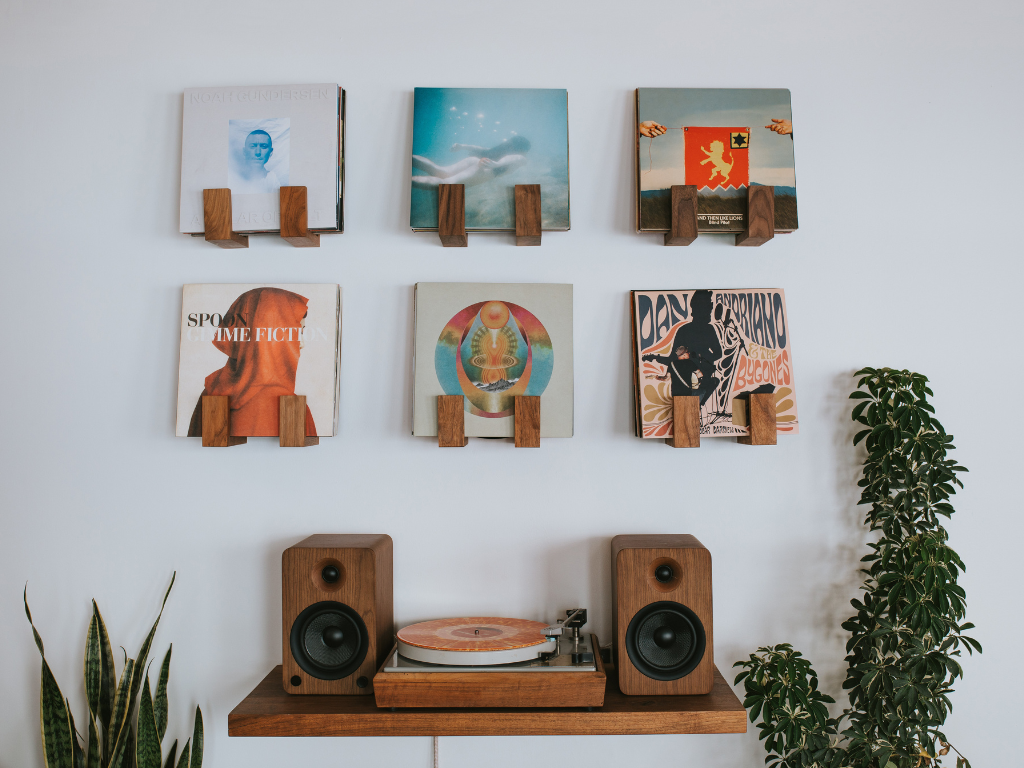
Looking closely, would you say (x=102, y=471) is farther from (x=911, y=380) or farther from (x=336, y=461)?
(x=911, y=380)

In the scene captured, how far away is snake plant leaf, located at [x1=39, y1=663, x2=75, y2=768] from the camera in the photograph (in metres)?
1.35

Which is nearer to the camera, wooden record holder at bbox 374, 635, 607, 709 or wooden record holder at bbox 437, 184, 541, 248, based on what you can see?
wooden record holder at bbox 374, 635, 607, 709

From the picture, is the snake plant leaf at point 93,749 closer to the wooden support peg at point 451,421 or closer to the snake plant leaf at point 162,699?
the snake plant leaf at point 162,699

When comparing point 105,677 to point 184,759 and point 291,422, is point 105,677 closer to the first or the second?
point 184,759

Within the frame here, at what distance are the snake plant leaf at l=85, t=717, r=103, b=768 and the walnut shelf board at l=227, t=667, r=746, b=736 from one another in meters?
0.42

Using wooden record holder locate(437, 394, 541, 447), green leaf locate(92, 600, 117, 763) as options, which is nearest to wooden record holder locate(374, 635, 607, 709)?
wooden record holder locate(437, 394, 541, 447)

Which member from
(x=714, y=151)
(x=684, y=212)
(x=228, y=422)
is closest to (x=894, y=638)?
(x=684, y=212)

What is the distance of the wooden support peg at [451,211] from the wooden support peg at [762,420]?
716 millimetres

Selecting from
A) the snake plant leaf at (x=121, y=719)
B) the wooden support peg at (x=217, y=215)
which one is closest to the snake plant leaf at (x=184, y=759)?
the snake plant leaf at (x=121, y=719)

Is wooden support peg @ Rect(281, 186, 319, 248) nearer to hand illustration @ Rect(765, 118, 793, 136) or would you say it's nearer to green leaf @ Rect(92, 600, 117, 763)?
green leaf @ Rect(92, 600, 117, 763)

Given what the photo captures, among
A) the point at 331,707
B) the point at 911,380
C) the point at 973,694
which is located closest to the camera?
the point at 331,707

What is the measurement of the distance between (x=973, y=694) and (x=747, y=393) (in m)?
0.84

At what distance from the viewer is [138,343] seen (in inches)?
57.9

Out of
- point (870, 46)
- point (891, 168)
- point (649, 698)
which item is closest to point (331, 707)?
point (649, 698)
